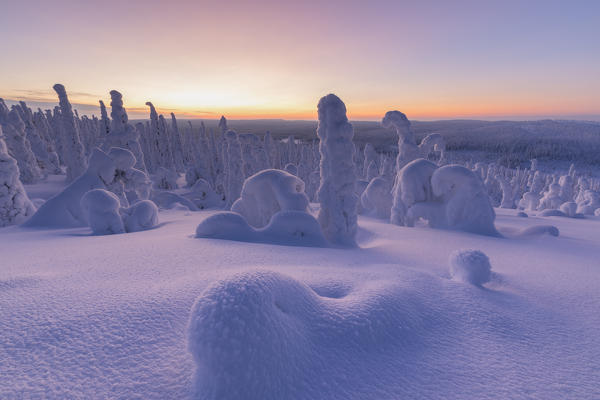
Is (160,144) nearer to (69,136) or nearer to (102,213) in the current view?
(69,136)

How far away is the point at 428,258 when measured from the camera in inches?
203

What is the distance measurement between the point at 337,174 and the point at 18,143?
26.8 meters

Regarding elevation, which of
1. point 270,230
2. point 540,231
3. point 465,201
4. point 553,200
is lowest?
point 553,200

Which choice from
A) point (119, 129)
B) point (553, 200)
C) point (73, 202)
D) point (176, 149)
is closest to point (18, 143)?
point (119, 129)

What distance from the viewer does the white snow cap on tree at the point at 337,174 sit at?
7.39 meters

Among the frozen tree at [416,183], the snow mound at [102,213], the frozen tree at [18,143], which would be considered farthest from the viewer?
the frozen tree at [18,143]

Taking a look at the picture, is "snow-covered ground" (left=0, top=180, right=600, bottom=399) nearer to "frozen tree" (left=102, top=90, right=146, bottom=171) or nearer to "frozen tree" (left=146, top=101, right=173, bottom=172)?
"frozen tree" (left=102, top=90, right=146, bottom=171)

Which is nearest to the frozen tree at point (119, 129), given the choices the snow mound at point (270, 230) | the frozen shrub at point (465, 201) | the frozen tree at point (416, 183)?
the snow mound at point (270, 230)

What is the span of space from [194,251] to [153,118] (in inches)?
1695

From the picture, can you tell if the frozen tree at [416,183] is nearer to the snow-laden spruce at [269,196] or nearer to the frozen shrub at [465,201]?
the frozen shrub at [465,201]

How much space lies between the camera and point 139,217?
27.4 ft

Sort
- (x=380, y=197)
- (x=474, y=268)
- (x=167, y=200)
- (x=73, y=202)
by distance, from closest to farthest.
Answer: (x=474, y=268) → (x=73, y=202) → (x=380, y=197) → (x=167, y=200)

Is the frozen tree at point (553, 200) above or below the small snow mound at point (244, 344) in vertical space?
below

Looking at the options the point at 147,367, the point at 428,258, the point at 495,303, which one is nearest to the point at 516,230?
the point at 428,258
